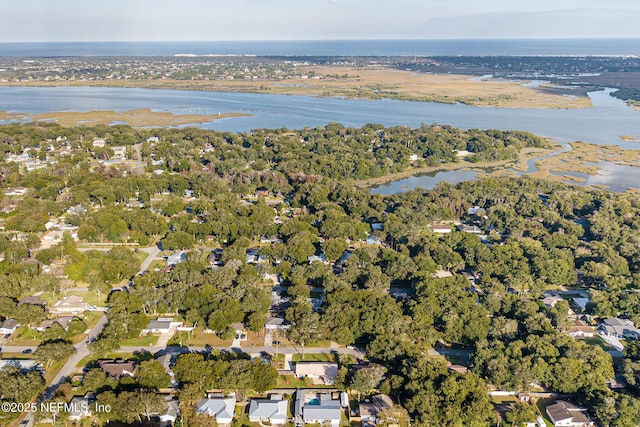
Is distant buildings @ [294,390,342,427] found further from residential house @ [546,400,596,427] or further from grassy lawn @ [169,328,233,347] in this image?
residential house @ [546,400,596,427]

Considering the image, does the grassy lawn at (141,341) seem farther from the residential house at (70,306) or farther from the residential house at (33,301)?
the residential house at (33,301)

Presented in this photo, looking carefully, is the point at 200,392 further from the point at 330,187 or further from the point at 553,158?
the point at 553,158

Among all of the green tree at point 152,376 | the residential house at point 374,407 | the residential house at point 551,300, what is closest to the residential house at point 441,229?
the residential house at point 551,300

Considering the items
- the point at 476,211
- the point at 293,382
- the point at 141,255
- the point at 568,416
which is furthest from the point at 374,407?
the point at 476,211

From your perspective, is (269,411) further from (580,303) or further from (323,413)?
(580,303)

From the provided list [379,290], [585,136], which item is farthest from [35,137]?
[585,136]
